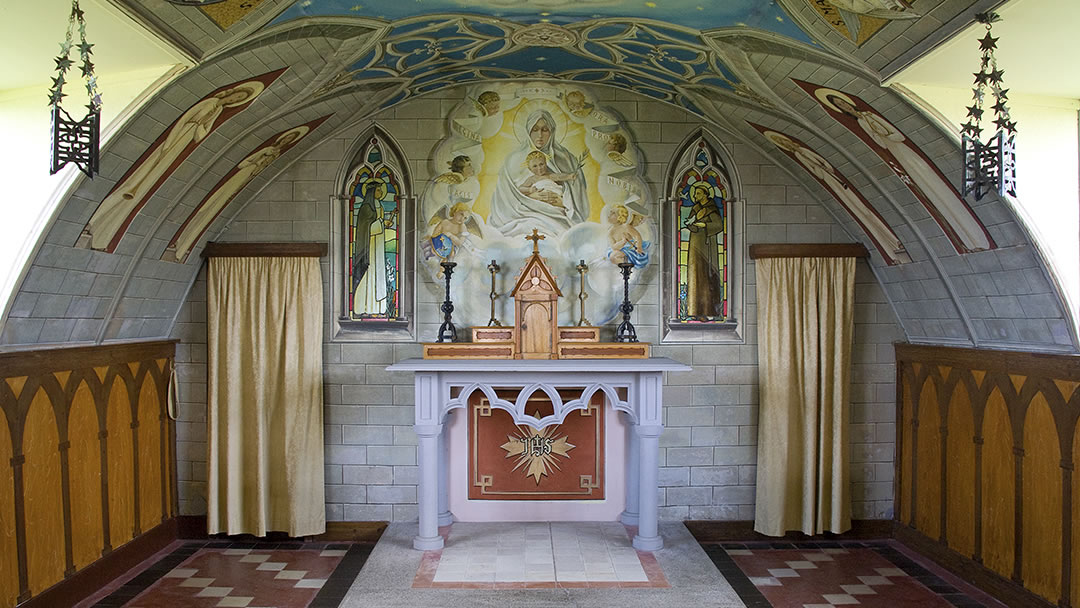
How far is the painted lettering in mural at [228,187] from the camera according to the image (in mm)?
6086

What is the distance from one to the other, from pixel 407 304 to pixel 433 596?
8.43ft

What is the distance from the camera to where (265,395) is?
6.68 metres

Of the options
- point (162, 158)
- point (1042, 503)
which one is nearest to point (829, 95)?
point (1042, 503)

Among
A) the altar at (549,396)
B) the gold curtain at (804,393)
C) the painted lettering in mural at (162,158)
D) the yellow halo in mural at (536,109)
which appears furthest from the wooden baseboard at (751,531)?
the painted lettering in mural at (162,158)

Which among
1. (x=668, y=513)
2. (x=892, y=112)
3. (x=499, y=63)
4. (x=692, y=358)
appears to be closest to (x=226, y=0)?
(x=499, y=63)

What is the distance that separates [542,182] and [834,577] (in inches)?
156

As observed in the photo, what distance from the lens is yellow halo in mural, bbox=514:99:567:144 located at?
270 inches

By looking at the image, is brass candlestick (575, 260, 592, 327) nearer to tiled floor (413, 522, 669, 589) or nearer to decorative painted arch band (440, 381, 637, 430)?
decorative painted arch band (440, 381, 637, 430)

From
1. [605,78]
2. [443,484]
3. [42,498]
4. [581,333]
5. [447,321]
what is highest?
[605,78]

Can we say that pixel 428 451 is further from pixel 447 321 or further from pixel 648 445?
pixel 648 445

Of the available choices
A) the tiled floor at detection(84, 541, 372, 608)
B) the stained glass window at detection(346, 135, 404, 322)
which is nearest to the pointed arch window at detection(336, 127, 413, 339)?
the stained glass window at detection(346, 135, 404, 322)

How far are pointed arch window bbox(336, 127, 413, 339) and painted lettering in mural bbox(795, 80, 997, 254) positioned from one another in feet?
11.5

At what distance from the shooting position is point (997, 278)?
204 inches

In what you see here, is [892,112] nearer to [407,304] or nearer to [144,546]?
[407,304]
